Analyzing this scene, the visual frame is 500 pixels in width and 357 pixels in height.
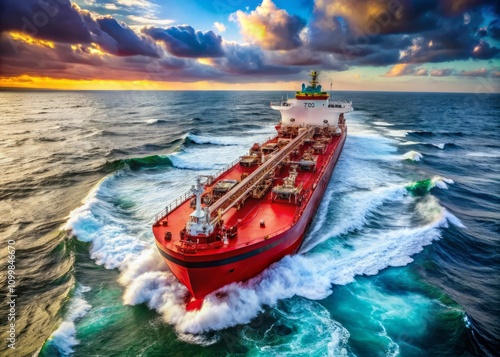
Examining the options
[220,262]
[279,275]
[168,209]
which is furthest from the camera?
[168,209]

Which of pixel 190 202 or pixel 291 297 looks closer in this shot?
pixel 291 297

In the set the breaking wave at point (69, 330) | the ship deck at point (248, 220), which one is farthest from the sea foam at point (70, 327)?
the ship deck at point (248, 220)

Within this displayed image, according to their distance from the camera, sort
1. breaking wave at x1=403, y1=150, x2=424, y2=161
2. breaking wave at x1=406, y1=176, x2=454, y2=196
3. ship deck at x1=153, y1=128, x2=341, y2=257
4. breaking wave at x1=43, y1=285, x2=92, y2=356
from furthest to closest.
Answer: breaking wave at x1=403, y1=150, x2=424, y2=161 → breaking wave at x1=406, y1=176, x2=454, y2=196 → ship deck at x1=153, y1=128, x2=341, y2=257 → breaking wave at x1=43, y1=285, x2=92, y2=356

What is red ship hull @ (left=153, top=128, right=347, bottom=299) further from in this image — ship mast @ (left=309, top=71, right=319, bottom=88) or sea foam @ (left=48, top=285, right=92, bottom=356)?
ship mast @ (left=309, top=71, right=319, bottom=88)

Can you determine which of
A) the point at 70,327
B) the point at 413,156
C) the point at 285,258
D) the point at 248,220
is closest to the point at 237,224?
the point at 248,220

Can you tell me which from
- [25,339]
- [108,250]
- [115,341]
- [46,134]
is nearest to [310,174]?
[108,250]

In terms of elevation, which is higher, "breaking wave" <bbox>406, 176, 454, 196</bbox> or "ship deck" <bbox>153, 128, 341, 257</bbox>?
"ship deck" <bbox>153, 128, 341, 257</bbox>

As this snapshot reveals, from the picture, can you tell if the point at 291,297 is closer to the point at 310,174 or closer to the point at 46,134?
the point at 310,174

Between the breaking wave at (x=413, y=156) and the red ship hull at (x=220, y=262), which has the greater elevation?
the red ship hull at (x=220, y=262)

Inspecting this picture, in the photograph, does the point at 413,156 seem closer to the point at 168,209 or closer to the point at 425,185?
the point at 425,185

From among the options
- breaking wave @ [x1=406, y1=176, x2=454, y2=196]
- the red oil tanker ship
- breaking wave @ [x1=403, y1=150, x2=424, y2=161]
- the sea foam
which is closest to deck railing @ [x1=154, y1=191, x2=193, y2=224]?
the red oil tanker ship

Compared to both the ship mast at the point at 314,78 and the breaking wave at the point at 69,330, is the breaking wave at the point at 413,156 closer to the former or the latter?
the ship mast at the point at 314,78
